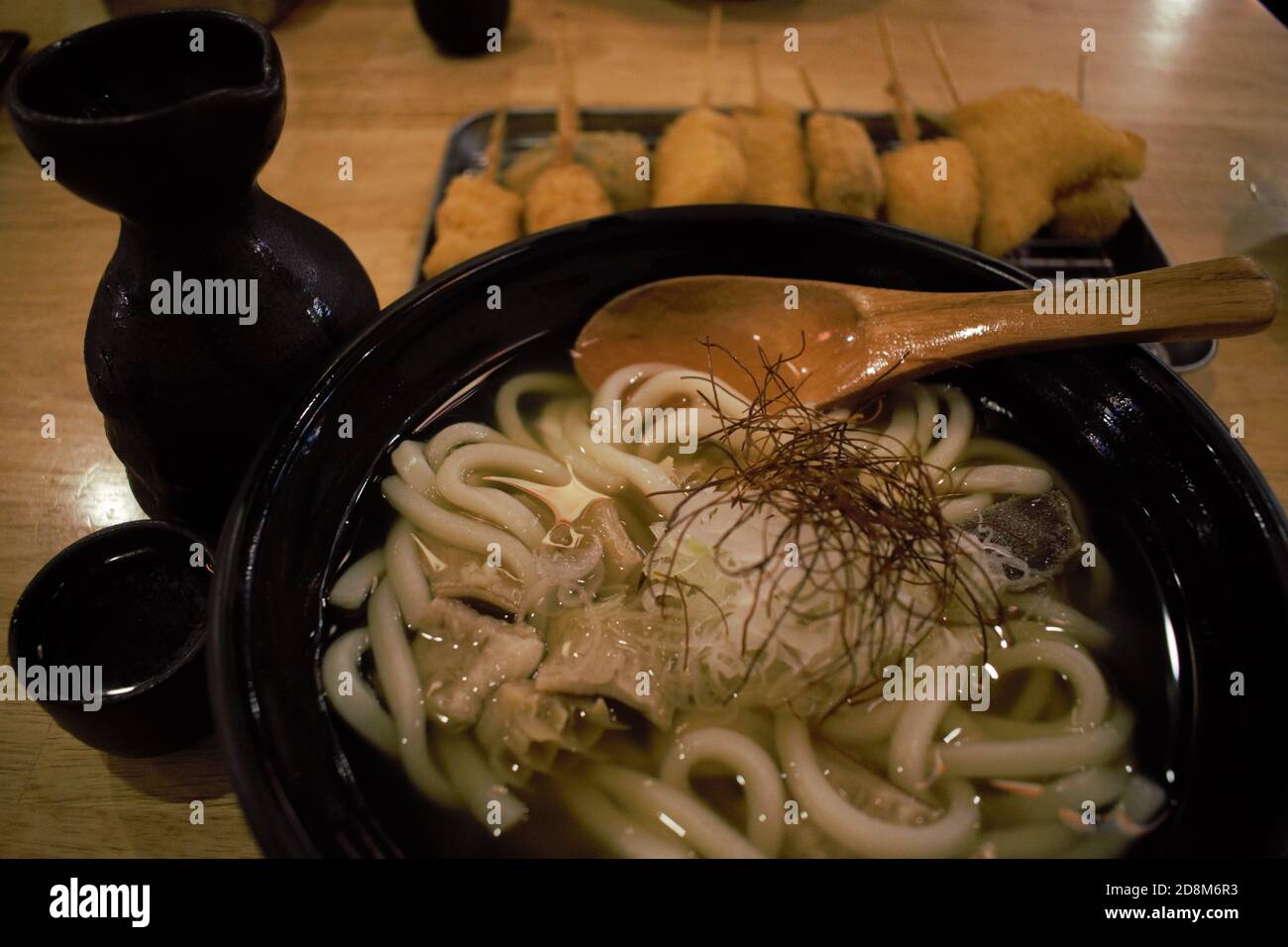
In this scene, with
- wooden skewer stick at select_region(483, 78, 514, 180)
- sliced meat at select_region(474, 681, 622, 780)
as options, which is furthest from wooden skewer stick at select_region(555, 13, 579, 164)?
sliced meat at select_region(474, 681, 622, 780)

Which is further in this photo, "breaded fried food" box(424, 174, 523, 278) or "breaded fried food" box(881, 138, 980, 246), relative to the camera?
"breaded fried food" box(881, 138, 980, 246)

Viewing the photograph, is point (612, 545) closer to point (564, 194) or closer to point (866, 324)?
point (866, 324)

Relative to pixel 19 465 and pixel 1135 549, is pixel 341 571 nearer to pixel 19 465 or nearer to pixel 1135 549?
pixel 19 465

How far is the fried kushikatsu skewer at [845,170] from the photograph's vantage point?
2.84 meters

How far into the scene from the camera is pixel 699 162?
112 inches

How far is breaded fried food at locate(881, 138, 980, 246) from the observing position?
2.84 metres

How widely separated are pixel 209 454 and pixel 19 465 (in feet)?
2.98

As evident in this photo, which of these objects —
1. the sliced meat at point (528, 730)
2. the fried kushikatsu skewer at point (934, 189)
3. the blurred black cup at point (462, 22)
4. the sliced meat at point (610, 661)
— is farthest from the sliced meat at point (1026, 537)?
the blurred black cup at point (462, 22)

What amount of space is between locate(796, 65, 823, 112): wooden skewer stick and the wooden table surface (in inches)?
2.7

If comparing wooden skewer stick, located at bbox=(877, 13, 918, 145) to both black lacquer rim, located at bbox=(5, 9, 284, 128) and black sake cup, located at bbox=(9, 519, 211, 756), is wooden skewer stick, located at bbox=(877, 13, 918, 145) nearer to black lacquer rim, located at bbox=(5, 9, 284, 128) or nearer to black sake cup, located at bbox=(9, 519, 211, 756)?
black lacquer rim, located at bbox=(5, 9, 284, 128)

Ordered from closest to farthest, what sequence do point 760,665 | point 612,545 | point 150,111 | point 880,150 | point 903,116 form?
point 150,111, point 760,665, point 612,545, point 903,116, point 880,150

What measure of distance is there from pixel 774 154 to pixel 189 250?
2.05m

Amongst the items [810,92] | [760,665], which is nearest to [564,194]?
[810,92]

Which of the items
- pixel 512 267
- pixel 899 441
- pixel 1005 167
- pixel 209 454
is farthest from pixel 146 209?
pixel 1005 167
